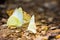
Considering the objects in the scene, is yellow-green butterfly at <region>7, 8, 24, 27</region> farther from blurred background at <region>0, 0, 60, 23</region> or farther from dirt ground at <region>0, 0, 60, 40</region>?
blurred background at <region>0, 0, 60, 23</region>

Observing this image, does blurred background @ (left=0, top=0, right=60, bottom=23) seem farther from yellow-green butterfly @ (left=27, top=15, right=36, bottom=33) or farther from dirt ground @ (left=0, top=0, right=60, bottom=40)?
yellow-green butterfly @ (left=27, top=15, right=36, bottom=33)

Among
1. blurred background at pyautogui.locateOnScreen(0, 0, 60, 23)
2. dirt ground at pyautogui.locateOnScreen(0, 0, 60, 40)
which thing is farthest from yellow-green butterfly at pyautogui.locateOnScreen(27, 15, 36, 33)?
blurred background at pyautogui.locateOnScreen(0, 0, 60, 23)

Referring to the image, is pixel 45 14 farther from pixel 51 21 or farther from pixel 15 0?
pixel 15 0

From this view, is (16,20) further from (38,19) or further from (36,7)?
(36,7)

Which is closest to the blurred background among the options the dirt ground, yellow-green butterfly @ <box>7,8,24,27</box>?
the dirt ground

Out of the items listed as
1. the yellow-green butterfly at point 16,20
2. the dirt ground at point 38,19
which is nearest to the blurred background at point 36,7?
the dirt ground at point 38,19

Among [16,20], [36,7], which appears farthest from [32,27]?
[36,7]

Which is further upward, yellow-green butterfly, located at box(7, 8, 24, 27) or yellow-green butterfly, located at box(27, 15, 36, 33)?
yellow-green butterfly, located at box(7, 8, 24, 27)

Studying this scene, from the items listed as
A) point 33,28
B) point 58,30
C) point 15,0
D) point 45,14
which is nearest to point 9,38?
point 33,28

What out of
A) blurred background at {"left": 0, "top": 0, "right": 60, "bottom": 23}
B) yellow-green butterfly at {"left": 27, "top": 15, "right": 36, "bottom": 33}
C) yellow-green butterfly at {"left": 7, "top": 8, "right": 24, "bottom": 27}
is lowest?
yellow-green butterfly at {"left": 27, "top": 15, "right": 36, "bottom": 33}

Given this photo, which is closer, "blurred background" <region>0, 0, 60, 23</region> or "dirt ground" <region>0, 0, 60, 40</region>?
"dirt ground" <region>0, 0, 60, 40</region>

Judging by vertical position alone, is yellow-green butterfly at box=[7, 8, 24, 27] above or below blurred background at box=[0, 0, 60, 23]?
below
